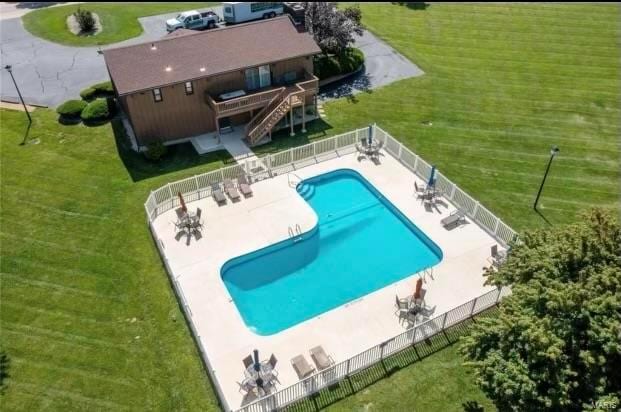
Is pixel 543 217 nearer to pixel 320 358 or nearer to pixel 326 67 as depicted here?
pixel 320 358

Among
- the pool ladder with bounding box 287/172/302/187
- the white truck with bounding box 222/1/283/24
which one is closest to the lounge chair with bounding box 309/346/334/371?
the pool ladder with bounding box 287/172/302/187

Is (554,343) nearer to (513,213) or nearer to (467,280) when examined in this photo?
(467,280)

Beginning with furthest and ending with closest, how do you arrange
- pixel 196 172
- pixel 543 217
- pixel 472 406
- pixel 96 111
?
pixel 96 111, pixel 196 172, pixel 543 217, pixel 472 406

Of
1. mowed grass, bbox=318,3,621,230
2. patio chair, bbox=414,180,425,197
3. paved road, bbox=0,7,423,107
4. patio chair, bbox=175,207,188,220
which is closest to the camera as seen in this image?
patio chair, bbox=175,207,188,220

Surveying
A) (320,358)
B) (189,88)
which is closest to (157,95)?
(189,88)

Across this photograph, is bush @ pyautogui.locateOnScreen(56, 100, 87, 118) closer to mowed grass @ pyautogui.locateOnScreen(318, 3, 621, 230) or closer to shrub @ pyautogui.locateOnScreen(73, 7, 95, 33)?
shrub @ pyautogui.locateOnScreen(73, 7, 95, 33)
